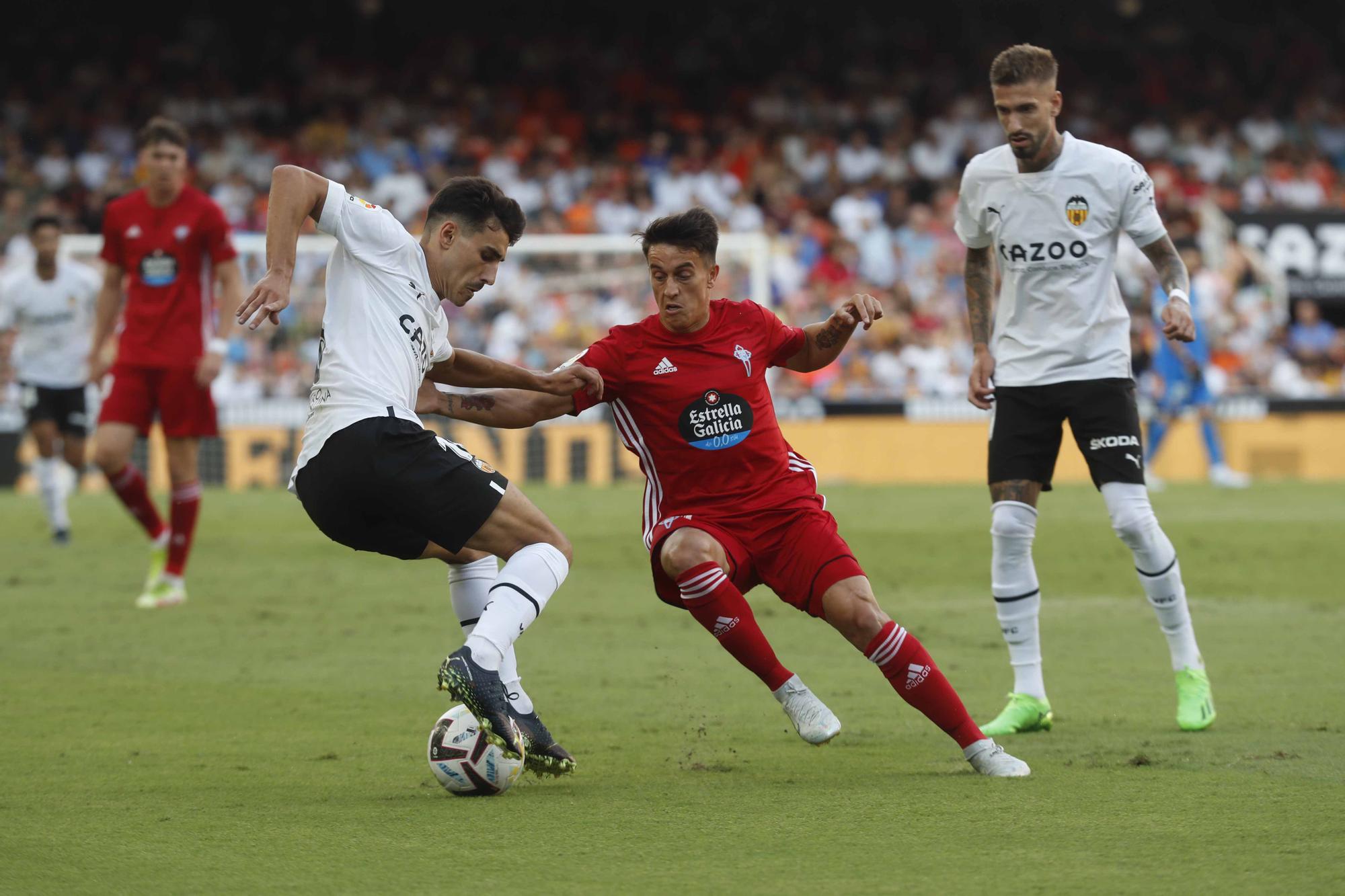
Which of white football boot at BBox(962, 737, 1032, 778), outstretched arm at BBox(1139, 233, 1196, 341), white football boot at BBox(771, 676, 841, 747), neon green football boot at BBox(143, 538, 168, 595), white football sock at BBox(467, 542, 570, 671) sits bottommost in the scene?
neon green football boot at BBox(143, 538, 168, 595)

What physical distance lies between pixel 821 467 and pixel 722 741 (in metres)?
14.7

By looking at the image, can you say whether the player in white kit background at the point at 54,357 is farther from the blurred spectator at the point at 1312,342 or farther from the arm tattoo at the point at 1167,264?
the blurred spectator at the point at 1312,342

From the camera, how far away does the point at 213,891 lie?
384 centimetres

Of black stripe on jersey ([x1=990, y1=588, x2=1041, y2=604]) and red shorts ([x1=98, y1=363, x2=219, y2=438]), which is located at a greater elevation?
red shorts ([x1=98, y1=363, x2=219, y2=438])

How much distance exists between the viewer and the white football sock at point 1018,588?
6.25 m

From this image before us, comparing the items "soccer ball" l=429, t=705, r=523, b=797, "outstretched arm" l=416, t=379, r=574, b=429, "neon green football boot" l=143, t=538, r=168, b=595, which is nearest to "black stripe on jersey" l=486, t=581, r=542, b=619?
"soccer ball" l=429, t=705, r=523, b=797

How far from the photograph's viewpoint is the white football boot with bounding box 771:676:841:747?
5414 millimetres

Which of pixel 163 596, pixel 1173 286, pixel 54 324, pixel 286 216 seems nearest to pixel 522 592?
pixel 286 216

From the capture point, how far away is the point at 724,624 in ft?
18.1

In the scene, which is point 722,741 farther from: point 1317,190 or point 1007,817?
point 1317,190

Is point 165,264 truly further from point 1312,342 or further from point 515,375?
point 1312,342

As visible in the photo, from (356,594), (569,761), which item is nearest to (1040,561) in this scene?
(356,594)

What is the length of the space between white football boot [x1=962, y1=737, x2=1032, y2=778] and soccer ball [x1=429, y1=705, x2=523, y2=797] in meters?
1.41

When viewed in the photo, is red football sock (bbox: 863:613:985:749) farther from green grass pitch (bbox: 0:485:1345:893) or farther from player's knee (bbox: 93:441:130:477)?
player's knee (bbox: 93:441:130:477)
